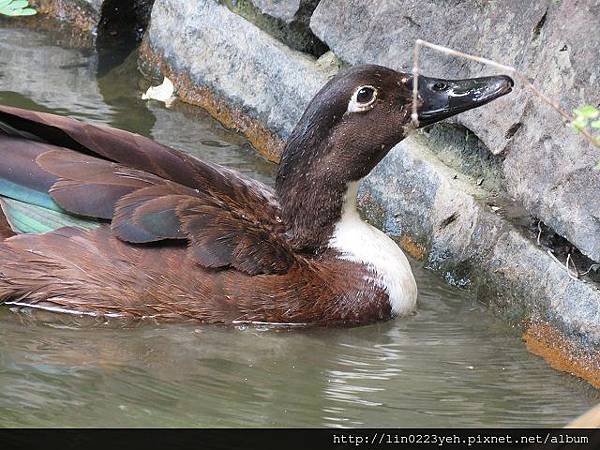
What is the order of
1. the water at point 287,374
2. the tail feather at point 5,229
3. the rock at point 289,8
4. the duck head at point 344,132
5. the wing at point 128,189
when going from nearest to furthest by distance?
1. the water at point 287,374
2. the wing at point 128,189
3. the tail feather at point 5,229
4. the duck head at point 344,132
5. the rock at point 289,8

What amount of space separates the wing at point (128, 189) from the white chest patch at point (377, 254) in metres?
0.36

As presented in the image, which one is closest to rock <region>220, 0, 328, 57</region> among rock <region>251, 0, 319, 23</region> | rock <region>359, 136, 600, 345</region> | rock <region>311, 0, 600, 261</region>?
rock <region>251, 0, 319, 23</region>

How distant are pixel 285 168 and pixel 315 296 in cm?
69

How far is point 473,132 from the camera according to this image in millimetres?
6590

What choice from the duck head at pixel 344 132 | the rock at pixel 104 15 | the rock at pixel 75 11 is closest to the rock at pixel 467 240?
the duck head at pixel 344 132

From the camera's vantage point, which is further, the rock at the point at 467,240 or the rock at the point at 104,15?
the rock at the point at 104,15

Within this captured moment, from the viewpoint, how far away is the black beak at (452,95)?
19.7ft

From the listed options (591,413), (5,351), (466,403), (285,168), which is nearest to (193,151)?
(285,168)

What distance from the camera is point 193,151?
25.5 feet

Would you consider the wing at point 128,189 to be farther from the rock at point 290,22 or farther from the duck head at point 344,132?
the rock at point 290,22

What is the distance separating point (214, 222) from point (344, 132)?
33.2 inches

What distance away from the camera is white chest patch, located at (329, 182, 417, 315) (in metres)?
6.20

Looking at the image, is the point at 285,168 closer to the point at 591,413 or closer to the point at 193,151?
the point at 193,151

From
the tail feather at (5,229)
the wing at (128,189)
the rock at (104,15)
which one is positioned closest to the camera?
the wing at (128,189)
